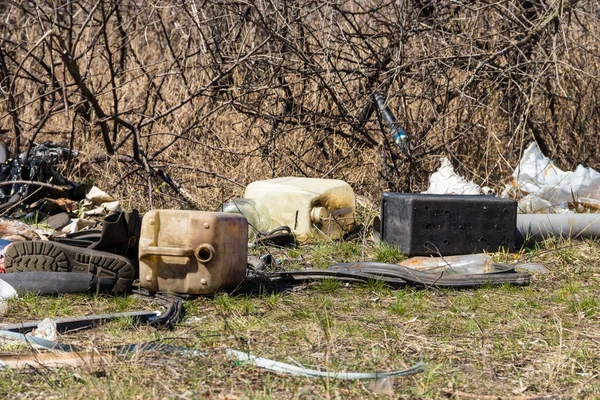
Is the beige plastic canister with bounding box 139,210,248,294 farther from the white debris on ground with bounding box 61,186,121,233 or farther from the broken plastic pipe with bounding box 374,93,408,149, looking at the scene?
the broken plastic pipe with bounding box 374,93,408,149

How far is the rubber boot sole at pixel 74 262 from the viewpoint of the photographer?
13.6 feet

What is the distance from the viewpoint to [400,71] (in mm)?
6934

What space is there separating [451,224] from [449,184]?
53.4 inches

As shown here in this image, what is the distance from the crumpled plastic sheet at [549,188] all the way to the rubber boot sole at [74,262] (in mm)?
3358

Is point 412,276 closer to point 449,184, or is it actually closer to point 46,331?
point 46,331

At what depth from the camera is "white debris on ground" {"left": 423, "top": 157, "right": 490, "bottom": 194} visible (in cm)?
656

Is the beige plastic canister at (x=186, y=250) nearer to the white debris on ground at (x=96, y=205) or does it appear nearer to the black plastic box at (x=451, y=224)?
the black plastic box at (x=451, y=224)

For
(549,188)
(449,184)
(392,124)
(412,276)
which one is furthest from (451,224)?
(392,124)

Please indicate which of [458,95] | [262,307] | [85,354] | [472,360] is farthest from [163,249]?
[458,95]

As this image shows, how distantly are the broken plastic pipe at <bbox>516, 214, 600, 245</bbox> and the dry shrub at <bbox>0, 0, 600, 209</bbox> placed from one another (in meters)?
1.06

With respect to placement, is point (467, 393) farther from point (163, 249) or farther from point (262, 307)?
point (163, 249)

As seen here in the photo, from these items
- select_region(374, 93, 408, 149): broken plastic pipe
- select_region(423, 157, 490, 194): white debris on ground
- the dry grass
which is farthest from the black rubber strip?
select_region(374, 93, 408, 149): broken plastic pipe

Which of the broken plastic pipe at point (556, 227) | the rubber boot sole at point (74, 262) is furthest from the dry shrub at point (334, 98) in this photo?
the rubber boot sole at point (74, 262)

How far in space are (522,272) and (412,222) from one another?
81 centimetres
